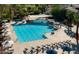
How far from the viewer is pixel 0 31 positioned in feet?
18.1

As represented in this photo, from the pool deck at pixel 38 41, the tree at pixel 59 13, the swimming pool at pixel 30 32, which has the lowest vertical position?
the pool deck at pixel 38 41

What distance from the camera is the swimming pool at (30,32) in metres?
5.45

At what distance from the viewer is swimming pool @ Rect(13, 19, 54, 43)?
5449mm

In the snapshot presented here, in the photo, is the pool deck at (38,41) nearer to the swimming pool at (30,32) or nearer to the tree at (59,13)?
the swimming pool at (30,32)

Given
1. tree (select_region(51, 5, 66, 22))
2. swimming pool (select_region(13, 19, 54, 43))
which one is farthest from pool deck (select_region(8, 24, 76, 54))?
tree (select_region(51, 5, 66, 22))

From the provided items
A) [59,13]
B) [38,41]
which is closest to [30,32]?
[38,41]

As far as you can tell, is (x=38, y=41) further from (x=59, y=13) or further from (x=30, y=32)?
(x=59, y=13)

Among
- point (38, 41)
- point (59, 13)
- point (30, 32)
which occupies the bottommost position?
point (38, 41)

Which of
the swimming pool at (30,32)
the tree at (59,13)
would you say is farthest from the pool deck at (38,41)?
the tree at (59,13)

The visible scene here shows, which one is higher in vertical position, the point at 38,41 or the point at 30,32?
the point at 30,32

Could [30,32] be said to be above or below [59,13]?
below

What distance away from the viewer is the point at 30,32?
546 centimetres

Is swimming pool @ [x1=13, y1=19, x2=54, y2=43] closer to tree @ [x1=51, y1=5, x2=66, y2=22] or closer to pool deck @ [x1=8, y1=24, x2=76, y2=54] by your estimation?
pool deck @ [x1=8, y1=24, x2=76, y2=54]
